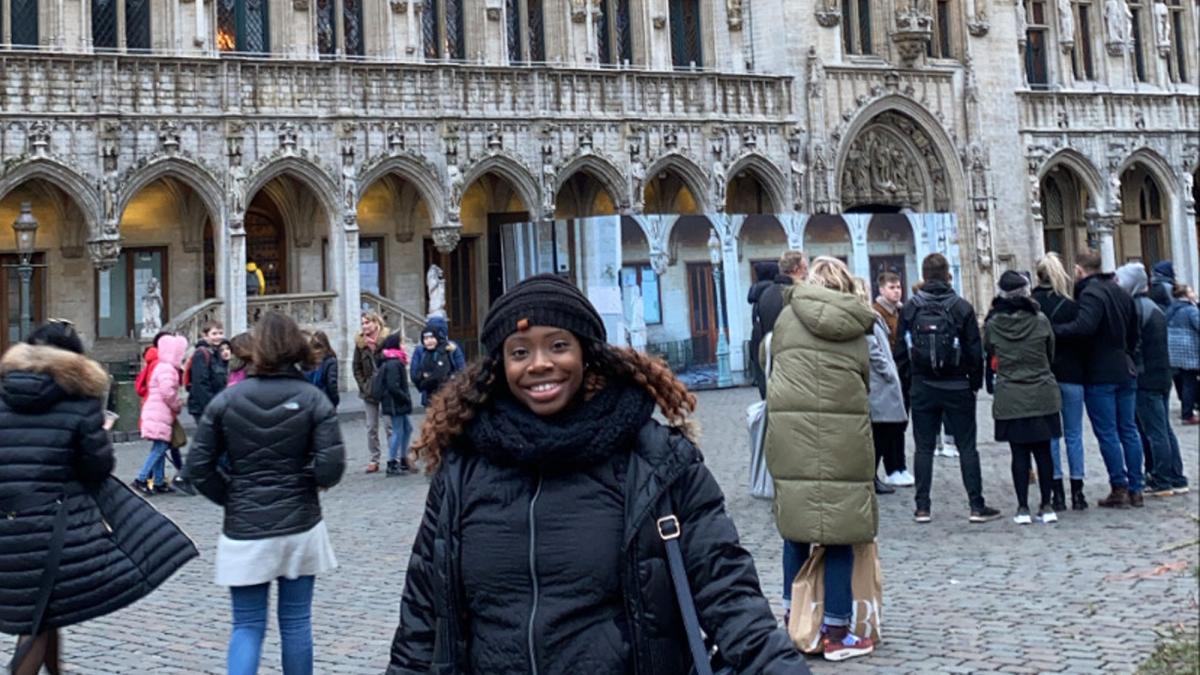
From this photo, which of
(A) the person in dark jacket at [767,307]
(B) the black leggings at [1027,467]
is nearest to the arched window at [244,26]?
(A) the person in dark jacket at [767,307]

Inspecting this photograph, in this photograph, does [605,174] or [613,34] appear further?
[613,34]

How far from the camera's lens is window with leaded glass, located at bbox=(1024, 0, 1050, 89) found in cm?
3303

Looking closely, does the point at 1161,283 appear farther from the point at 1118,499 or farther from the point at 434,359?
the point at 434,359

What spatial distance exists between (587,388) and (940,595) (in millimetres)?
4908

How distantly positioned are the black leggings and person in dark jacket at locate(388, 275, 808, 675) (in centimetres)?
664

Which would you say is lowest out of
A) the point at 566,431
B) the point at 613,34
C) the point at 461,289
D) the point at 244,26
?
the point at 566,431

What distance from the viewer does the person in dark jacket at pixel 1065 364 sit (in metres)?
9.53

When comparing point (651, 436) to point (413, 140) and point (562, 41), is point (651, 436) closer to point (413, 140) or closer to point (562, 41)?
point (413, 140)

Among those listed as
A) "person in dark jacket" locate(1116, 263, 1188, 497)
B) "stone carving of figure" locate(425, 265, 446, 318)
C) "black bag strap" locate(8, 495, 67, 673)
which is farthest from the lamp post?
"black bag strap" locate(8, 495, 67, 673)

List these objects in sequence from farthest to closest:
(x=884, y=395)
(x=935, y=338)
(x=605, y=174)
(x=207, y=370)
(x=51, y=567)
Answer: (x=605, y=174), (x=207, y=370), (x=884, y=395), (x=935, y=338), (x=51, y=567)

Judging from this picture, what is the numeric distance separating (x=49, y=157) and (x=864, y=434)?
57.4 ft

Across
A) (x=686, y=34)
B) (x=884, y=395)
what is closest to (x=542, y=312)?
(x=884, y=395)

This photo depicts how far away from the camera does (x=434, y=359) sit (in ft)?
43.8

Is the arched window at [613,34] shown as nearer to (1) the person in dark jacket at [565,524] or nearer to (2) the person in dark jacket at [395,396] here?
(2) the person in dark jacket at [395,396]
